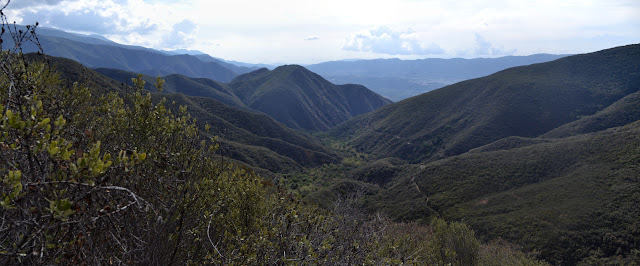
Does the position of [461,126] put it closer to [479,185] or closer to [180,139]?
[479,185]

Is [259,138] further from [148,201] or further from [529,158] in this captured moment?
[148,201]

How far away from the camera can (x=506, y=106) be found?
4594 inches

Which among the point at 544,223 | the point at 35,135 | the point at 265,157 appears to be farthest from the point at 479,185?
the point at 35,135

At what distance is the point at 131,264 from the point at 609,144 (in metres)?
81.6

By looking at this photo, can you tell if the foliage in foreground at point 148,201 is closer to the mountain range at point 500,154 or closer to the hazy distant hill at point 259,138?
the mountain range at point 500,154

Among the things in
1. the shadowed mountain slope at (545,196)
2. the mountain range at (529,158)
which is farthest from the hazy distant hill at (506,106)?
the shadowed mountain slope at (545,196)

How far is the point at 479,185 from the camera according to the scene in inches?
2448

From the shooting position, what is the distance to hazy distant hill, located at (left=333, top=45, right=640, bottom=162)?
10962cm

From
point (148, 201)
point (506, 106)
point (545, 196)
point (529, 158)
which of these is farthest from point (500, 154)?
point (148, 201)

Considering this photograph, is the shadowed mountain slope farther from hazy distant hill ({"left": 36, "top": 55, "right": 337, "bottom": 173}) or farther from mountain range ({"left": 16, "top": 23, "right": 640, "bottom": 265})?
hazy distant hill ({"left": 36, "top": 55, "right": 337, "bottom": 173})

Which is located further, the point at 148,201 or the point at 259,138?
the point at 259,138

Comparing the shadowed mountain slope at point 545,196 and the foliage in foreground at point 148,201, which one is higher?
the foliage in foreground at point 148,201

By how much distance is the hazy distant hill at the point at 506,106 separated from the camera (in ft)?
360

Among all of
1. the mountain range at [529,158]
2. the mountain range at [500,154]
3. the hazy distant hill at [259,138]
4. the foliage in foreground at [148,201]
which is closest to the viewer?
the foliage in foreground at [148,201]
